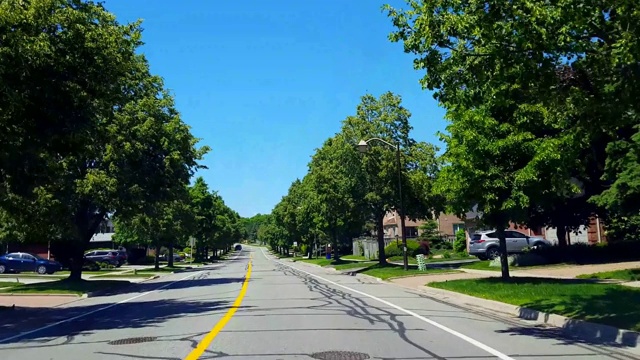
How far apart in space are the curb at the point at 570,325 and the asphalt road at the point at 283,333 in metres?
0.48

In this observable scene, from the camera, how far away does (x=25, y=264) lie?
46.1m

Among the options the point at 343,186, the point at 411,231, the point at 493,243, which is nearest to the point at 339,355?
the point at 343,186

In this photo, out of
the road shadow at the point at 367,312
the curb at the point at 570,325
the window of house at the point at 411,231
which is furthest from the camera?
the window of house at the point at 411,231

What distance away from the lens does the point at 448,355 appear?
9.08 m

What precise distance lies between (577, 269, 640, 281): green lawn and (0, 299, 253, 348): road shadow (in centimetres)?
1291

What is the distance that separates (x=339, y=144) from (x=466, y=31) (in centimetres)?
2609

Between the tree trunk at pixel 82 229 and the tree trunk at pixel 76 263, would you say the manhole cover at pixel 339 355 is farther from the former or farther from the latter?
the tree trunk at pixel 76 263

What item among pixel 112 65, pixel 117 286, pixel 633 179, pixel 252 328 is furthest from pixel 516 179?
pixel 117 286

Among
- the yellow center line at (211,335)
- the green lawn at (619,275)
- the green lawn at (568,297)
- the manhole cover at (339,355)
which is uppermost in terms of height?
the green lawn at (619,275)

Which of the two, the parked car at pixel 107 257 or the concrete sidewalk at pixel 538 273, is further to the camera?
the parked car at pixel 107 257

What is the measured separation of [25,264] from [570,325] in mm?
43880

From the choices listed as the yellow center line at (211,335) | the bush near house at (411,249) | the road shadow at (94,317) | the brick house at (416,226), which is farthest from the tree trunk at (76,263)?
the brick house at (416,226)

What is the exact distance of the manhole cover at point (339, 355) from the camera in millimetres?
8945

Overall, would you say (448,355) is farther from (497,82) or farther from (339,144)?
(339,144)
